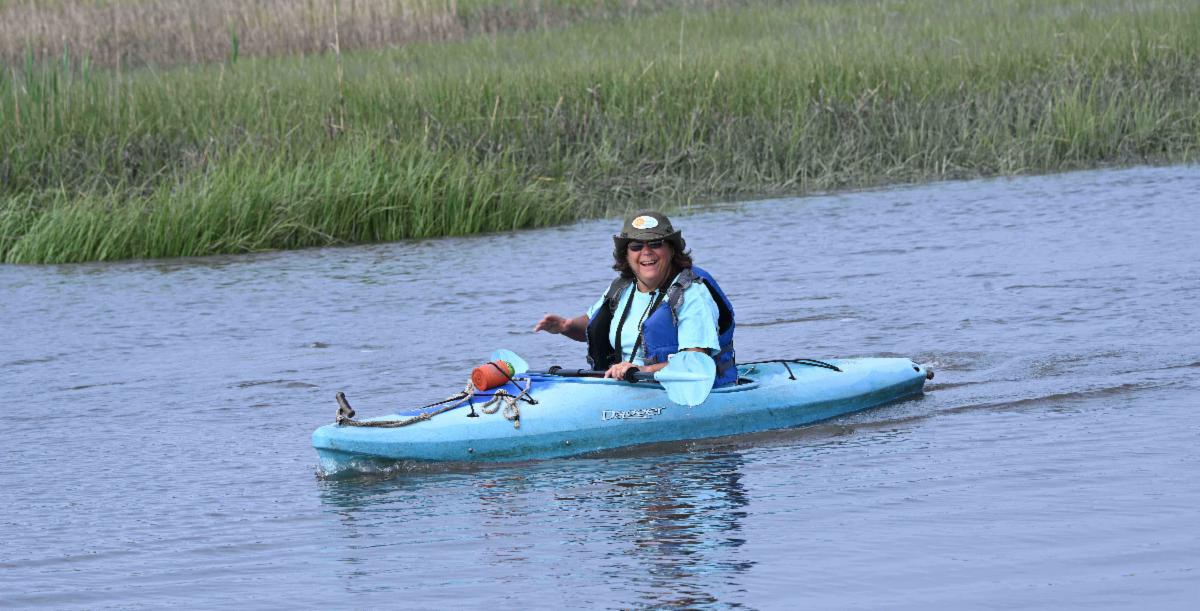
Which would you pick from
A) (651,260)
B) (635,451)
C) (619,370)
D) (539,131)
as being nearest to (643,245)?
(651,260)

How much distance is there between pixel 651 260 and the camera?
750cm

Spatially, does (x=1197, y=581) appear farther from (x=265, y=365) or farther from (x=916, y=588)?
(x=265, y=365)

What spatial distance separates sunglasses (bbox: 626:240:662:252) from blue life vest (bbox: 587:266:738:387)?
168mm

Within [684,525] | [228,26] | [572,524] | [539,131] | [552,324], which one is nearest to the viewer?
[684,525]

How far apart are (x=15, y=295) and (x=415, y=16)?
31.1 ft

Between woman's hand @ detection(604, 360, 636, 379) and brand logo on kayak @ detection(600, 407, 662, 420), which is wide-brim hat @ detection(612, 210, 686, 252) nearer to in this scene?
woman's hand @ detection(604, 360, 636, 379)

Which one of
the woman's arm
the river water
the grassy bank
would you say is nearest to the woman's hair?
the woman's arm

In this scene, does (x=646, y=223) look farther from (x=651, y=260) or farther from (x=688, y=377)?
(x=688, y=377)

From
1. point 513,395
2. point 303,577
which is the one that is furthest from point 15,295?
point 303,577

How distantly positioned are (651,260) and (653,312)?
222mm

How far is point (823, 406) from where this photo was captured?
8062 mm

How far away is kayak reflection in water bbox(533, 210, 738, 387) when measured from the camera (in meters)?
7.45

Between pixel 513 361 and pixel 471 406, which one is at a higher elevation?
pixel 513 361

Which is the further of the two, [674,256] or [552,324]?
[552,324]
